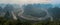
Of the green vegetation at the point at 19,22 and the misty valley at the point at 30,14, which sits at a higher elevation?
the misty valley at the point at 30,14

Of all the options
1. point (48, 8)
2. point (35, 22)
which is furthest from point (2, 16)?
point (48, 8)

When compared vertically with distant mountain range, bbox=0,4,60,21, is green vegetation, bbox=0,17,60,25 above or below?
below

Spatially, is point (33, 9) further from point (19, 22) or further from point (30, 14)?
point (19, 22)

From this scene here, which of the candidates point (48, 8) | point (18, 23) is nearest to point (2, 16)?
point (18, 23)

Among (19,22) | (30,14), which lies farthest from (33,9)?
(19,22)

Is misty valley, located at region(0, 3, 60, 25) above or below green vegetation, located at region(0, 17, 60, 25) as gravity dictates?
above

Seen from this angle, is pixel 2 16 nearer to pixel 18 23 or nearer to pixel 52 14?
pixel 18 23

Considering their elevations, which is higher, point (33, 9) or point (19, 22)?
point (33, 9)

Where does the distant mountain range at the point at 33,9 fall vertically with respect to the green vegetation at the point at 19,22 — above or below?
above

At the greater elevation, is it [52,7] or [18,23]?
[52,7]

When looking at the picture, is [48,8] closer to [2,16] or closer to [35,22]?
[35,22]
